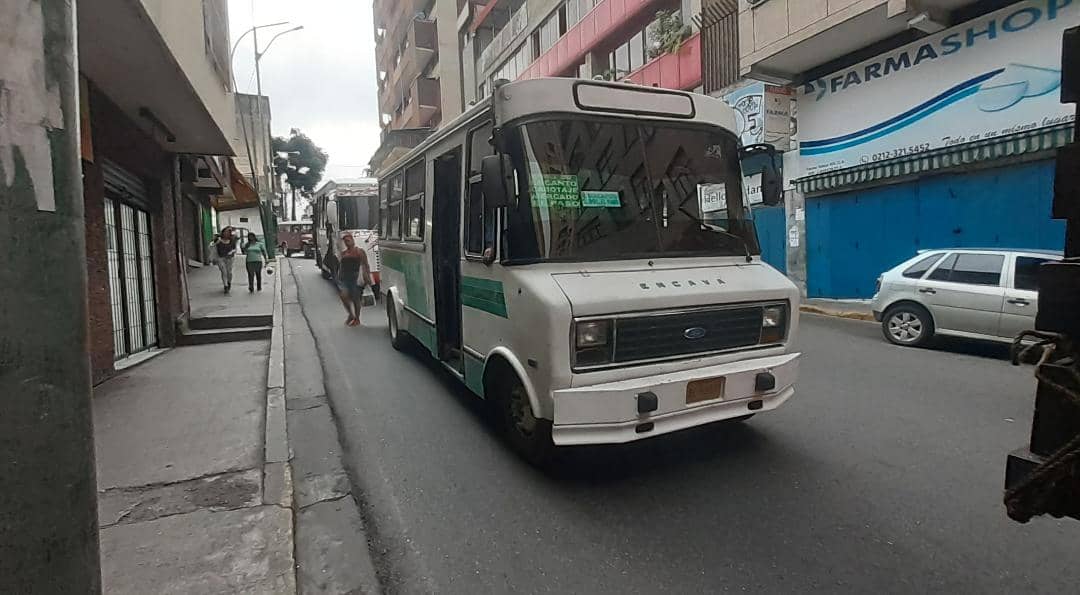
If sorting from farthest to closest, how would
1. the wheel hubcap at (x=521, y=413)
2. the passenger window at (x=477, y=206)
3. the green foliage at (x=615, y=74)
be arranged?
the green foliage at (x=615, y=74) → the passenger window at (x=477, y=206) → the wheel hubcap at (x=521, y=413)

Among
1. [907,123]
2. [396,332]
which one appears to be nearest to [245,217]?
[396,332]

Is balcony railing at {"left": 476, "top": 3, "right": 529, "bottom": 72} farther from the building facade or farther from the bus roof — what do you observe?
the bus roof

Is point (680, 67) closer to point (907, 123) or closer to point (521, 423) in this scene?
point (907, 123)

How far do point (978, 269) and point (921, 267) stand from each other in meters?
0.75

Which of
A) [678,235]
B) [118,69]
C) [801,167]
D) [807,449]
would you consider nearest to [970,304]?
[807,449]

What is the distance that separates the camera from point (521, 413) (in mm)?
4578

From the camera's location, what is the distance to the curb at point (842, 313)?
12.1 metres

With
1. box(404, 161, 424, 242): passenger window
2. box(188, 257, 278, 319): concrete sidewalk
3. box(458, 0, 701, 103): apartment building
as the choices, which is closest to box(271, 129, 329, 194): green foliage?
box(458, 0, 701, 103): apartment building

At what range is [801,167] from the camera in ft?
51.6

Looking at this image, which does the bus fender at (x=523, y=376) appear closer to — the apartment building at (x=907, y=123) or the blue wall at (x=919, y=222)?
the apartment building at (x=907, y=123)

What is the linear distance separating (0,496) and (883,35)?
15504 mm

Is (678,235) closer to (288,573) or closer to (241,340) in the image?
(288,573)

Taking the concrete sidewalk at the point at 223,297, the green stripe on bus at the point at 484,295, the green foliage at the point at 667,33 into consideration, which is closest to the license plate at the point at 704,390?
the green stripe on bus at the point at 484,295

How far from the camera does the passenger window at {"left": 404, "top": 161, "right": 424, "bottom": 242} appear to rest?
6989 millimetres
